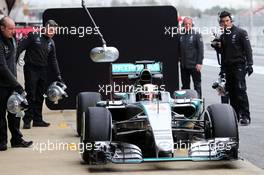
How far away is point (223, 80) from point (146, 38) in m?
2.86

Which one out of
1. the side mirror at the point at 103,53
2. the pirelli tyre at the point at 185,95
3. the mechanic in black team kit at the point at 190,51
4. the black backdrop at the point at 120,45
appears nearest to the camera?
the side mirror at the point at 103,53

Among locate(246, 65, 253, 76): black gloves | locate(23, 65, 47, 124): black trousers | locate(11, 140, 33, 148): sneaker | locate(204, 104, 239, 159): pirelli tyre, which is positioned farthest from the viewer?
locate(23, 65, 47, 124): black trousers

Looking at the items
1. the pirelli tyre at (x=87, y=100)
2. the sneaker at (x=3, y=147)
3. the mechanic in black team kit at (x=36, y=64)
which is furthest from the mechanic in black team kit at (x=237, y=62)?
the sneaker at (x=3, y=147)

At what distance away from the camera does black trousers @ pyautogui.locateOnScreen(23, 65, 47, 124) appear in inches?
504

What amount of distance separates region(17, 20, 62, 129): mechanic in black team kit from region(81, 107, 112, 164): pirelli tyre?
12.5 feet

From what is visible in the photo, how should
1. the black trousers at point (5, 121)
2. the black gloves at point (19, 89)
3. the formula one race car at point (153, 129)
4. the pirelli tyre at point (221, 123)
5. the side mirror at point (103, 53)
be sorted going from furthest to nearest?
the black trousers at point (5, 121)
the black gloves at point (19, 89)
the side mirror at point (103, 53)
the pirelli tyre at point (221, 123)
the formula one race car at point (153, 129)

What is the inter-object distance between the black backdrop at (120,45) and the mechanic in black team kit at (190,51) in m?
0.25

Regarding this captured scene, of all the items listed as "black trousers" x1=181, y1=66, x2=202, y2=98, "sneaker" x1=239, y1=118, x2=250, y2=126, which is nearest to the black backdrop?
"black trousers" x1=181, y1=66, x2=202, y2=98

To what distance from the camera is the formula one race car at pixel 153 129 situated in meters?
8.80

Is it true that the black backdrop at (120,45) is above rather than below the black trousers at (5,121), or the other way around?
above

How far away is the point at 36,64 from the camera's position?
42.2 ft

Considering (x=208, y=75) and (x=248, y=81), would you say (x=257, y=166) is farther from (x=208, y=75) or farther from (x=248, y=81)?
(x=208, y=75)

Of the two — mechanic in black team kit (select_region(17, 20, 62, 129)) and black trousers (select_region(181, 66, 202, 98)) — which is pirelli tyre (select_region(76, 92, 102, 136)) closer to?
mechanic in black team kit (select_region(17, 20, 62, 129))

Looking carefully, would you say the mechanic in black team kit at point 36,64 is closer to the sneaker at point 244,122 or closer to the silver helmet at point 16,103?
the silver helmet at point 16,103
